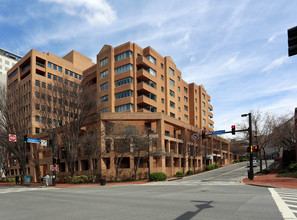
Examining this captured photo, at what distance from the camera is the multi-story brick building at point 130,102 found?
4250cm

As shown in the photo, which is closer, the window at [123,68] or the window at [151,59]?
the window at [123,68]

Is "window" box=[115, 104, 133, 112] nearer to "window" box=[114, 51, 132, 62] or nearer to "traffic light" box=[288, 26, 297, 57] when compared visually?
"window" box=[114, 51, 132, 62]

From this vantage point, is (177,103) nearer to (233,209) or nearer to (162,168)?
(162,168)

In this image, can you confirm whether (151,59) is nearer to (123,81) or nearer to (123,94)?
(123,81)

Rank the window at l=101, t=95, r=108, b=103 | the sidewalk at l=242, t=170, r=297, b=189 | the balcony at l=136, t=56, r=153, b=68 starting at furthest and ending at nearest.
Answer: the window at l=101, t=95, r=108, b=103 → the balcony at l=136, t=56, r=153, b=68 → the sidewalk at l=242, t=170, r=297, b=189

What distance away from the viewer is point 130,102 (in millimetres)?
50656

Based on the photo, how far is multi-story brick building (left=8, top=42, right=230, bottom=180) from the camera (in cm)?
4250

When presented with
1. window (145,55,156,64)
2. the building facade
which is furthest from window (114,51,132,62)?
the building facade

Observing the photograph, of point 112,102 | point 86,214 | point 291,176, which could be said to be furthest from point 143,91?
point 86,214

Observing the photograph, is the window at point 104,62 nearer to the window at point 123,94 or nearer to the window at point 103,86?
the window at point 103,86

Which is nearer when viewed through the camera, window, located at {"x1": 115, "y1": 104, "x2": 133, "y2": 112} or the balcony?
window, located at {"x1": 115, "y1": 104, "x2": 133, "y2": 112}

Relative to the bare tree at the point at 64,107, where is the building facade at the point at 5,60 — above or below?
above

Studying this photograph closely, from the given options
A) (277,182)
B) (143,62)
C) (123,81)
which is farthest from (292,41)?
(123,81)

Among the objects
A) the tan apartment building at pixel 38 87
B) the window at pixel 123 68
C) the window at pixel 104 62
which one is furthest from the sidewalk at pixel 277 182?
the window at pixel 104 62
